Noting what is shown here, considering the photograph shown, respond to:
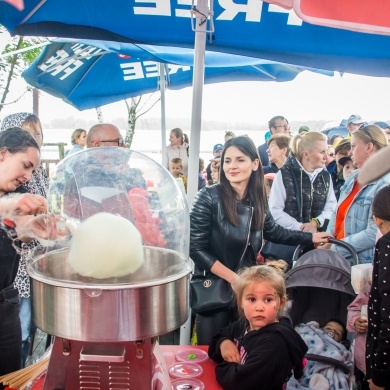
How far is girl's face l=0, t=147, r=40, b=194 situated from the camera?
1733 millimetres

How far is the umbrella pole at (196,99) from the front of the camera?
2.52 meters

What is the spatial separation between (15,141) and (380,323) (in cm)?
173

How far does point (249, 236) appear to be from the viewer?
2395 millimetres

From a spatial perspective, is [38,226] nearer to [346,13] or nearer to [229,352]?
[229,352]

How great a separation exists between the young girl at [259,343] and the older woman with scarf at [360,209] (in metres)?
1.10

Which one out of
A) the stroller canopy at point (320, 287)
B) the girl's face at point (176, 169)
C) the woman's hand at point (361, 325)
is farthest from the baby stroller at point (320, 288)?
the girl's face at point (176, 169)

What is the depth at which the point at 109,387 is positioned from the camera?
1262mm

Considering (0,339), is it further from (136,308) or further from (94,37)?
(94,37)

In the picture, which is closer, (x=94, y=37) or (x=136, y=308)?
(x=136, y=308)

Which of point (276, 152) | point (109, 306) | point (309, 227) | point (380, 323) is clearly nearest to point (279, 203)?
point (309, 227)

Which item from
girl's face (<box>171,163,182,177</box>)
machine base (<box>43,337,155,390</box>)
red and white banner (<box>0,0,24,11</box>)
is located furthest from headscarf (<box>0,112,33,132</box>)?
girl's face (<box>171,163,182,177</box>)

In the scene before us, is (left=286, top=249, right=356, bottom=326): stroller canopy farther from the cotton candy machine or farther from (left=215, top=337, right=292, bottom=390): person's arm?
the cotton candy machine

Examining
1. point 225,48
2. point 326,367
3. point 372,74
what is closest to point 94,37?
point 225,48

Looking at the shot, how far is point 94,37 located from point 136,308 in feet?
6.85
